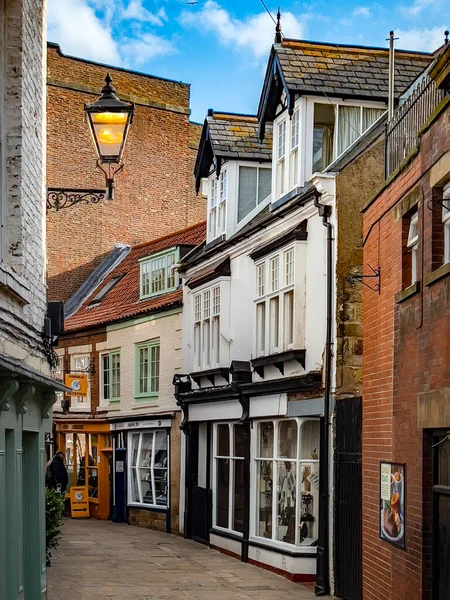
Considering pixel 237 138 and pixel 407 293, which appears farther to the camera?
pixel 237 138

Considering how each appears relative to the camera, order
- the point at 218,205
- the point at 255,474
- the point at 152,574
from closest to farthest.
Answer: the point at 152,574 < the point at 255,474 < the point at 218,205

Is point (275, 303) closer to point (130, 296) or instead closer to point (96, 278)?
point (130, 296)

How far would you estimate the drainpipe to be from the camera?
17.9m

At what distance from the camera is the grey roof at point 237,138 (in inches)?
987

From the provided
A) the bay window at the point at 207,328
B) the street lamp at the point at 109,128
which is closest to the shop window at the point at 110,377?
the bay window at the point at 207,328

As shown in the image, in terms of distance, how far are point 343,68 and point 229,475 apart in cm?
900

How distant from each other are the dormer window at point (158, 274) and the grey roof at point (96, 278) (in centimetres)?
552

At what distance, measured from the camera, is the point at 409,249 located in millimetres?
13227

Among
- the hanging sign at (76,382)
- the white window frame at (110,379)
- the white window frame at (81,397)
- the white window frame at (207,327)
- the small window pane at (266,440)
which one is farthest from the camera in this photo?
the white window frame at (81,397)

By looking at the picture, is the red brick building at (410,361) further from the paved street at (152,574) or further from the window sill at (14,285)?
the window sill at (14,285)

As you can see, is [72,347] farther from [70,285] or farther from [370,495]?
[370,495]

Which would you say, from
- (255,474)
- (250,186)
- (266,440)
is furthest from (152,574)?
(250,186)

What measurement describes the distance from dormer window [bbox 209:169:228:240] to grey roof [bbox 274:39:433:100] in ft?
15.6

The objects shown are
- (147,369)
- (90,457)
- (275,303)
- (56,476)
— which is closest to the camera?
(275,303)
